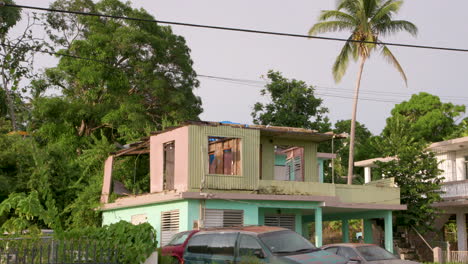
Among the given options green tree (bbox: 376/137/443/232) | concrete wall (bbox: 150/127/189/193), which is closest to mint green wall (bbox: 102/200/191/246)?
concrete wall (bbox: 150/127/189/193)

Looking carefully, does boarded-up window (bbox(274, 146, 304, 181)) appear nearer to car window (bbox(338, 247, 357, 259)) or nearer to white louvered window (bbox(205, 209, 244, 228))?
white louvered window (bbox(205, 209, 244, 228))

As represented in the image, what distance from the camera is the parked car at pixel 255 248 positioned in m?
14.9

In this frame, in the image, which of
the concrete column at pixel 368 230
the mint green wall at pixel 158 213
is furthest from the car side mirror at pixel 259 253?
the concrete column at pixel 368 230

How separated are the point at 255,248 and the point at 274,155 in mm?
12435

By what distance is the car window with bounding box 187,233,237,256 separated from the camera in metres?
16.0

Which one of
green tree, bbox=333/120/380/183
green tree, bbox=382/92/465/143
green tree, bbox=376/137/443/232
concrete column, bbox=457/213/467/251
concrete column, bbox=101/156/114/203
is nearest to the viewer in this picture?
concrete column, bbox=101/156/114/203

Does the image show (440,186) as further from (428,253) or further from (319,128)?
(319,128)

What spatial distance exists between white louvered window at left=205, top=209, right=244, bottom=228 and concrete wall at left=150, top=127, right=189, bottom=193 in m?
1.34

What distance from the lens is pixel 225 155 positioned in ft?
82.5

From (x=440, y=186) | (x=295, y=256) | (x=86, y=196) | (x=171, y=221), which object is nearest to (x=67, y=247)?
(x=295, y=256)

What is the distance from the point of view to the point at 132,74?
39875 mm

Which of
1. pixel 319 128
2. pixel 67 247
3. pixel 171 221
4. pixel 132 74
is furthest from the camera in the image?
pixel 319 128

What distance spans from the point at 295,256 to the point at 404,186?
16325 millimetres

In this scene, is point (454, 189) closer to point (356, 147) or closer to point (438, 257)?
point (438, 257)
